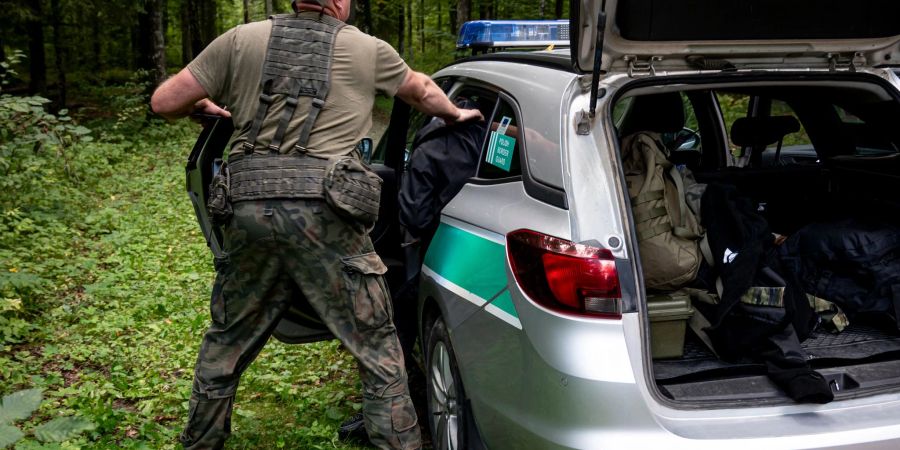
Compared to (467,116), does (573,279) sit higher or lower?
lower

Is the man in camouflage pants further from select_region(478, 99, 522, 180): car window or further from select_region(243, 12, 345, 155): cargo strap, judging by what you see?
select_region(478, 99, 522, 180): car window

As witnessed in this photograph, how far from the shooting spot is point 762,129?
4.48m

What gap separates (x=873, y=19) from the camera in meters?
2.74

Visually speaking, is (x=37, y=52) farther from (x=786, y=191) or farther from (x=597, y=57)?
(x=597, y=57)

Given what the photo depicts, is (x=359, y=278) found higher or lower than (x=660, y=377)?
higher

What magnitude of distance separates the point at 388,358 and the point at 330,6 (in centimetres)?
143

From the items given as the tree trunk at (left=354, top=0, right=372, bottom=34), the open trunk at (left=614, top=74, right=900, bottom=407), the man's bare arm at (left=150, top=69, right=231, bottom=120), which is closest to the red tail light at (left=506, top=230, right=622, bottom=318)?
the open trunk at (left=614, top=74, right=900, bottom=407)

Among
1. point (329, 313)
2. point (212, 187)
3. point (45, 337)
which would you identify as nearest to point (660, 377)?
point (329, 313)

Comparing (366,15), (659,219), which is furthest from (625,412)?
(366,15)

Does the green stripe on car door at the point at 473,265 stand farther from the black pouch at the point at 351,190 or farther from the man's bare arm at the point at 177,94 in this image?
the man's bare arm at the point at 177,94

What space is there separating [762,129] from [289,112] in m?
2.94

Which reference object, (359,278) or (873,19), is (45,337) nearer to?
(359,278)

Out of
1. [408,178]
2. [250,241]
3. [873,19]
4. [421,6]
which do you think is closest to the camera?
[873,19]

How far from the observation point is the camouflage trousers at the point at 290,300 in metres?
2.90
